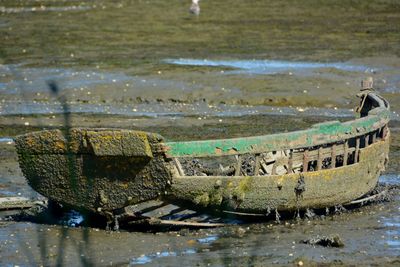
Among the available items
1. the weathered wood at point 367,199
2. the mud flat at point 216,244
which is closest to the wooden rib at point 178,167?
the mud flat at point 216,244

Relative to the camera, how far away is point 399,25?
27.7 m

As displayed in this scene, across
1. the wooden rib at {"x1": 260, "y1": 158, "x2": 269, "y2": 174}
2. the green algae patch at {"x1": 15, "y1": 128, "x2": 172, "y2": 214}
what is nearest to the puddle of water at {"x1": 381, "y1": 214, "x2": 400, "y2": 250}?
the wooden rib at {"x1": 260, "y1": 158, "x2": 269, "y2": 174}

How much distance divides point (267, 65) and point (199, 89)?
2514 mm

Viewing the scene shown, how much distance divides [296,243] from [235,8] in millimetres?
20294

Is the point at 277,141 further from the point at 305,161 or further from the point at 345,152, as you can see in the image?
the point at 345,152

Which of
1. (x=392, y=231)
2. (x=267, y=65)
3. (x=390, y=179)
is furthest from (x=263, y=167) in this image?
(x=267, y=65)

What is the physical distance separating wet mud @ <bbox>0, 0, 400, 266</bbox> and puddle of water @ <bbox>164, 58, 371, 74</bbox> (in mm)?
40

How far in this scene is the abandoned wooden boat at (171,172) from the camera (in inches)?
439

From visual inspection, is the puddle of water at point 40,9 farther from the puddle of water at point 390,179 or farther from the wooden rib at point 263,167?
the wooden rib at point 263,167

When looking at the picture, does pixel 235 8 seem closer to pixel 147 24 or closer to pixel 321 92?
pixel 147 24

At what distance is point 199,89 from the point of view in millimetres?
20562

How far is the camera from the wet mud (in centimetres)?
1128

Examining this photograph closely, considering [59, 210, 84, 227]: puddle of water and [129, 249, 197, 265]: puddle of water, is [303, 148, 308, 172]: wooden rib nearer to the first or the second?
[129, 249, 197, 265]: puddle of water

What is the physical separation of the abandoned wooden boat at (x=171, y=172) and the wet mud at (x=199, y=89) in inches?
13.4
